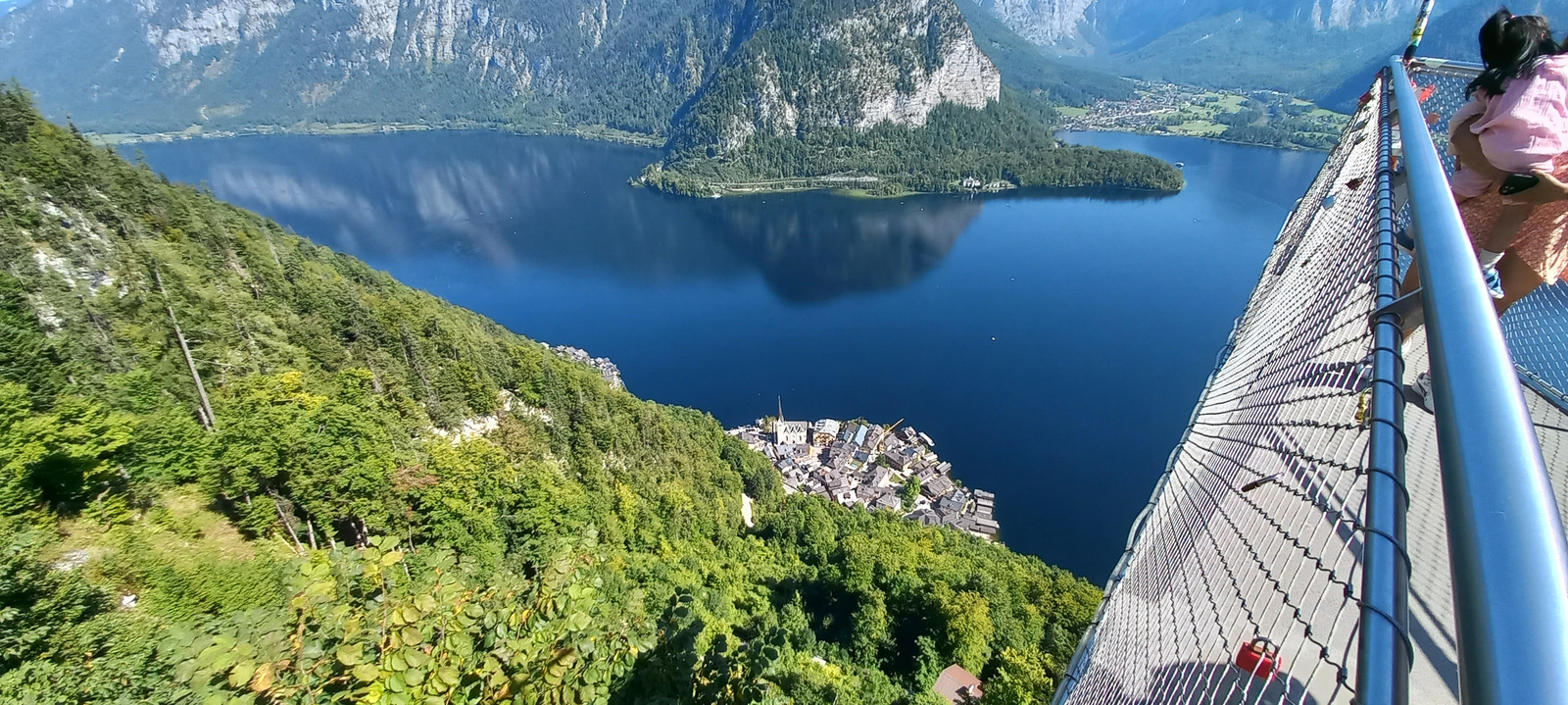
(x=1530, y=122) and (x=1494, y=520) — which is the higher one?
(x=1530, y=122)

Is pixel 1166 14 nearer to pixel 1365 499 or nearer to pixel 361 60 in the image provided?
pixel 361 60

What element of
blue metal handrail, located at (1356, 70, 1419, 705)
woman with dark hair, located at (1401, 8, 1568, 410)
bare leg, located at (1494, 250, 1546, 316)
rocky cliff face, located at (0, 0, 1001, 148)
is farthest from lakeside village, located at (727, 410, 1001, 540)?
rocky cliff face, located at (0, 0, 1001, 148)

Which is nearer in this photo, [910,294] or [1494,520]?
[1494,520]

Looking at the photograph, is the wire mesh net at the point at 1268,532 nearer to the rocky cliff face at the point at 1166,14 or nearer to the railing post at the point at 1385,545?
the railing post at the point at 1385,545

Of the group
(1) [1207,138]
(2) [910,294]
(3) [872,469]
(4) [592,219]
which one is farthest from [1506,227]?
(1) [1207,138]

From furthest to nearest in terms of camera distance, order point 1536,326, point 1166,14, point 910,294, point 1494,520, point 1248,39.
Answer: point 1166,14 < point 1248,39 < point 910,294 < point 1536,326 < point 1494,520

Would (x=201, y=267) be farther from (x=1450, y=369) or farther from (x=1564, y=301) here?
(x=1564, y=301)

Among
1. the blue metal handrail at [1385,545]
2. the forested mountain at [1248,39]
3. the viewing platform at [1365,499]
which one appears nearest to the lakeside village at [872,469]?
the viewing platform at [1365,499]
